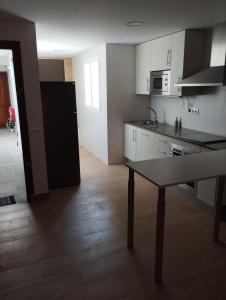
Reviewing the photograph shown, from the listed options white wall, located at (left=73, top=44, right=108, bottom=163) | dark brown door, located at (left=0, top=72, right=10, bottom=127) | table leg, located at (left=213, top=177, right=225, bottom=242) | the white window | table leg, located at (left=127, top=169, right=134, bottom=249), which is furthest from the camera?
dark brown door, located at (left=0, top=72, right=10, bottom=127)

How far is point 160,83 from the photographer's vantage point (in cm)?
425

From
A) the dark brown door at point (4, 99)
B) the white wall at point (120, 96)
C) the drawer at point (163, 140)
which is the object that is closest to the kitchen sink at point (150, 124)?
the white wall at point (120, 96)

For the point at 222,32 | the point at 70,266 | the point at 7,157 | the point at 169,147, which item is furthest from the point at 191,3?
the point at 7,157

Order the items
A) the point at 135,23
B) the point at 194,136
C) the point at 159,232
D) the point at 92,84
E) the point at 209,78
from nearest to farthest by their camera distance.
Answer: the point at 159,232 → the point at 209,78 → the point at 135,23 → the point at 194,136 → the point at 92,84

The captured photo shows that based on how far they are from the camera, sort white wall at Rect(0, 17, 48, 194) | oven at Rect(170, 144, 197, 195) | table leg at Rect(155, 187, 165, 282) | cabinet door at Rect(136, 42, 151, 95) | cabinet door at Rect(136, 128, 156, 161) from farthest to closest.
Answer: cabinet door at Rect(136, 42, 151, 95), cabinet door at Rect(136, 128, 156, 161), oven at Rect(170, 144, 197, 195), white wall at Rect(0, 17, 48, 194), table leg at Rect(155, 187, 165, 282)

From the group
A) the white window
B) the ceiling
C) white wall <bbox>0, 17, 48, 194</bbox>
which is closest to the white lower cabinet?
the white window

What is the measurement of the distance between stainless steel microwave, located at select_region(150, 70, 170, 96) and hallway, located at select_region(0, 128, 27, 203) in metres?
2.79

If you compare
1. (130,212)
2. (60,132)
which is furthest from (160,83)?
(130,212)

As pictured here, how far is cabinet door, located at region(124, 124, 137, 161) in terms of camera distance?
4839 mm

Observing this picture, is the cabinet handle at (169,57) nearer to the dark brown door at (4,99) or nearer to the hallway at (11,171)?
the hallway at (11,171)

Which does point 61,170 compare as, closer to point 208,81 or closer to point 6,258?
point 6,258

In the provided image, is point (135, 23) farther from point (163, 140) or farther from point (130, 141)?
point (130, 141)

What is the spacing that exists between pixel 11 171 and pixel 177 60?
368 centimetres

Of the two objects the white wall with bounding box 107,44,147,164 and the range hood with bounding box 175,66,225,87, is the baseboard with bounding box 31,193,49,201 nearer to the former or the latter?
the white wall with bounding box 107,44,147,164
